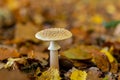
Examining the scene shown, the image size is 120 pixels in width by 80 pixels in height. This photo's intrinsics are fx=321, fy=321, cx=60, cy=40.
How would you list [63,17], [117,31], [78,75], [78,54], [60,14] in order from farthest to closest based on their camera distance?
[60,14] → [63,17] → [117,31] → [78,54] → [78,75]

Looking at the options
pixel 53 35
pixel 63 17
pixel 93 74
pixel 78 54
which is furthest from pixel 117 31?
pixel 53 35

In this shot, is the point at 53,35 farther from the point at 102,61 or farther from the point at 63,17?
the point at 63,17

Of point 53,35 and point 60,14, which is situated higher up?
point 60,14

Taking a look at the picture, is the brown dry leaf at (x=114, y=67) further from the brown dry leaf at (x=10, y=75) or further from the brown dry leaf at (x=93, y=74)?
the brown dry leaf at (x=10, y=75)

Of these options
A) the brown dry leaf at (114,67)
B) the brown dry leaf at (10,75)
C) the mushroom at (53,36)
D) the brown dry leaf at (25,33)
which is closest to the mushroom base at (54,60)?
the mushroom at (53,36)

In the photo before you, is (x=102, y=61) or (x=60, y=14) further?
(x=60, y=14)

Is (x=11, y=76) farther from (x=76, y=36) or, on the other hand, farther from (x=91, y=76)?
(x=76, y=36)

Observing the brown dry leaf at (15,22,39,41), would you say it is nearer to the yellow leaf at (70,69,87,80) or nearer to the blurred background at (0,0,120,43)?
the blurred background at (0,0,120,43)

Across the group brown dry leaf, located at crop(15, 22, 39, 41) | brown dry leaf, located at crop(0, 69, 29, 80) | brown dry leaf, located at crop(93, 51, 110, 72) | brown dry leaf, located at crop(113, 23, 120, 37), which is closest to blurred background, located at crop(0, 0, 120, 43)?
brown dry leaf, located at crop(113, 23, 120, 37)
